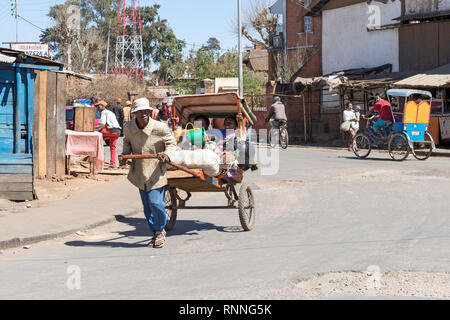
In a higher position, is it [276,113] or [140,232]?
[276,113]

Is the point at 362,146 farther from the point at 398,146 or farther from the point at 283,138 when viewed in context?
the point at 283,138

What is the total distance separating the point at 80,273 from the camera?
7152mm

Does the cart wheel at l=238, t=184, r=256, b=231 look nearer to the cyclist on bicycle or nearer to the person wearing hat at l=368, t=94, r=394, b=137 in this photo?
the person wearing hat at l=368, t=94, r=394, b=137

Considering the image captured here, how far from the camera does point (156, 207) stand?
852 centimetres

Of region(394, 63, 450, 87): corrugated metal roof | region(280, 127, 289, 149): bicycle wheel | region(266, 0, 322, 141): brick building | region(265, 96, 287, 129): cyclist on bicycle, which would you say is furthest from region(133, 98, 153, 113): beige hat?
region(266, 0, 322, 141): brick building

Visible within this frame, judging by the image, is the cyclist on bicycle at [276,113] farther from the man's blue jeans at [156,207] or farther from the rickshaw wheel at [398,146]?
the man's blue jeans at [156,207]

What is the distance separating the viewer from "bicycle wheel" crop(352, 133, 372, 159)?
67.8ft

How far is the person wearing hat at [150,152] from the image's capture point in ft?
27.7

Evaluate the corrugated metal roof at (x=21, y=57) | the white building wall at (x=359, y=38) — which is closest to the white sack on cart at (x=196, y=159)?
the corrugated metal roof at (x=21, y=57)

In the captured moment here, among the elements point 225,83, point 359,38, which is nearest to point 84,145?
point 359,38

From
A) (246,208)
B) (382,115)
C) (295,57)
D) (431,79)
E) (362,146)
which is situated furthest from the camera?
(295,57)

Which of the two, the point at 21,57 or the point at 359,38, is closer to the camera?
the point at 21,57

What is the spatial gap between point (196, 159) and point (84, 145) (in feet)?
25.3
